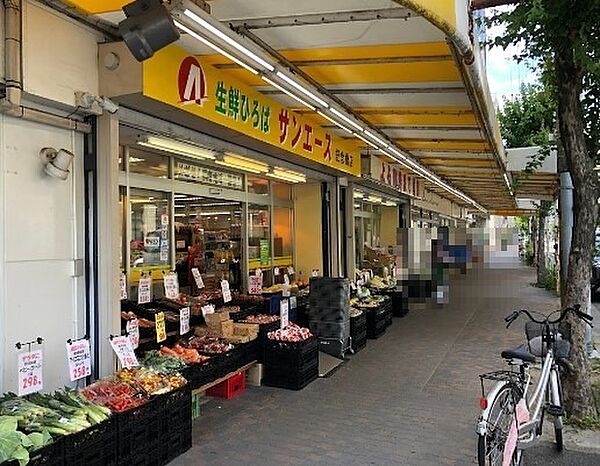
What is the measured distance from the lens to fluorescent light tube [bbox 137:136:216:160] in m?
5.93

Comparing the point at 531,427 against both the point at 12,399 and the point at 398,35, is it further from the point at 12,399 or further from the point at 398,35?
the point at 12,399

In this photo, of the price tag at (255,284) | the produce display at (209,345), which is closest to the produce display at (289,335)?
the produce display at (209,345)

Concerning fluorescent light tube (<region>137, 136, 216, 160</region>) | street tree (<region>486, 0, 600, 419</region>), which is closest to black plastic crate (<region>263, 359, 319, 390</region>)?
fluorescent light tube (<region>137, 136, 216, 160</region>)

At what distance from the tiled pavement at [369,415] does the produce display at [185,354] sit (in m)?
0.61

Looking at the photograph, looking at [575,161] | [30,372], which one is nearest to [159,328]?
[30,372]

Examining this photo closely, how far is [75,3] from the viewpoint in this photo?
12.6 ft

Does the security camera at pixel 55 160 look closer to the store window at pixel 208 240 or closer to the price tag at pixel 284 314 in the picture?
the store window at pixel 208 240

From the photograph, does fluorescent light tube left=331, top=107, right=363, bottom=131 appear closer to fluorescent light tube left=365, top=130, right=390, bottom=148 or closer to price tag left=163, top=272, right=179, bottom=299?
fluorescent light tube left=365, top=130, right=390, bottom=148

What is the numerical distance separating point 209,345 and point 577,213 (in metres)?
4.14

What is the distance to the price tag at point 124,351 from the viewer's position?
15.4ft

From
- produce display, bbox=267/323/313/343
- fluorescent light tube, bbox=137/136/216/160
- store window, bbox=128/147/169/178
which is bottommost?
produce display, bbox=267/323/313/343

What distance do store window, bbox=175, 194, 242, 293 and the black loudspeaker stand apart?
445 cm

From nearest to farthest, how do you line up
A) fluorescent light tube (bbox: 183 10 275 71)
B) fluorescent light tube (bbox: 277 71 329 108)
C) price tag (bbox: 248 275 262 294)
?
1. fluorescent light tube (bbox: 183 10 275 71)
2. fluorescent light tube (bbox: 277 71 329 108)
3. price tag (bbox: 248 275 262 294)

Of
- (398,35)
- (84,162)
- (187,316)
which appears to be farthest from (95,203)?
(398,35)
